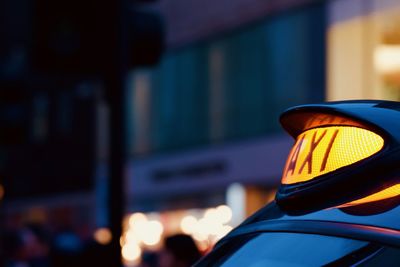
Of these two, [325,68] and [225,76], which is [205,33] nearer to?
[225,76]

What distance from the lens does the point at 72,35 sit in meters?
4.62

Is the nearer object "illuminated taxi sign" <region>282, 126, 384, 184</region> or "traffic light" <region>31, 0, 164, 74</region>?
"illuminated taxi sign" <region>282, 126, 384, 184</region>

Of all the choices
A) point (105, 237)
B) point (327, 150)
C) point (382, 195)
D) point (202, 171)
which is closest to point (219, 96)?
point (202, 171)

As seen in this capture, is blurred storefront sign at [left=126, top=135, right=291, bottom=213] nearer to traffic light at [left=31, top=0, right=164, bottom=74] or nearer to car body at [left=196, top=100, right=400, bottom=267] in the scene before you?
traffic light at [left=31, top=0, right=164, bottom=74]

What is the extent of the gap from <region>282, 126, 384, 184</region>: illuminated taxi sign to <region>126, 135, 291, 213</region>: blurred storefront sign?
74.6 feet

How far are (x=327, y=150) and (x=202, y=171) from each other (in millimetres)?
27105

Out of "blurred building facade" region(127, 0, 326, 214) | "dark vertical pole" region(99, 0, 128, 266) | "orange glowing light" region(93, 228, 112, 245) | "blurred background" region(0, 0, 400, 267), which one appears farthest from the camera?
"blurred building facade" region(127, 0, 326, 214)

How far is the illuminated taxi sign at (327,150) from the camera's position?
1851 millimetres

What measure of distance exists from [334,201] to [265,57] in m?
24.9

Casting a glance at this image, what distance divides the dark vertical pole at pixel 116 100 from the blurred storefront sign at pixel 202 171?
20347 mm

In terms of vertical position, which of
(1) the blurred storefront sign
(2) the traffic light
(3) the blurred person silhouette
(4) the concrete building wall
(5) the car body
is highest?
(4) the concrete building wall

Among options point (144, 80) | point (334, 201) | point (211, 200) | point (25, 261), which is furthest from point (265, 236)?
point (144, 80)

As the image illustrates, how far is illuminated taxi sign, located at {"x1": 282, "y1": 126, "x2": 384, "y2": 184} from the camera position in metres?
1.85

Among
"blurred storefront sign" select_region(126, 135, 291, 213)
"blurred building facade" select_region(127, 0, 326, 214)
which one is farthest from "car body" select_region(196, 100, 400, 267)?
"blurred storefront sign" select_region(126, 135, 291, 213)
